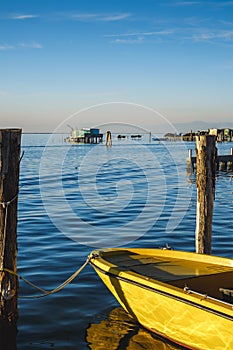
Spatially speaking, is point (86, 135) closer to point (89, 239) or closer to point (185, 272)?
point (89, 239)

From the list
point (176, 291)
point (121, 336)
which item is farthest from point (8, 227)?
→ point (176, 291)

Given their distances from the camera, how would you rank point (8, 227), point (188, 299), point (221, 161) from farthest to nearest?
point (221, 161), point (8, 227), point (188, 299)

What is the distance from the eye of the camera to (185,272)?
8859mm

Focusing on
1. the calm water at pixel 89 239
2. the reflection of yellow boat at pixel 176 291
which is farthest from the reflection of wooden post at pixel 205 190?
the calm water at pixel 89 239

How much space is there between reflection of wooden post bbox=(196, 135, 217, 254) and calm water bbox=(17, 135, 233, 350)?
7.90ft

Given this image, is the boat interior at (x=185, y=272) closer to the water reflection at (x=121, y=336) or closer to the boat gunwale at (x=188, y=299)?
the boat gunwale at (x=188, y=299)

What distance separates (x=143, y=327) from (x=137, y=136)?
17507cm

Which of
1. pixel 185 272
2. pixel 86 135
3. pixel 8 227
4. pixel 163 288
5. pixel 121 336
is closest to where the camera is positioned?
pixel 163 288

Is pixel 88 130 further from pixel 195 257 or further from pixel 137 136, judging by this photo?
pixel 195 257

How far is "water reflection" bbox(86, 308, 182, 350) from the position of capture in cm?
816

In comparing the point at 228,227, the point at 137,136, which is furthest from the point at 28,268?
the point at 137,136

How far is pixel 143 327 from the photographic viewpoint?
341 inches

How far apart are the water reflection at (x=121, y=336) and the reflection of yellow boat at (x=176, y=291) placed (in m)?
0.17

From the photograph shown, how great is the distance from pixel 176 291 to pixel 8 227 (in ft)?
9.82
